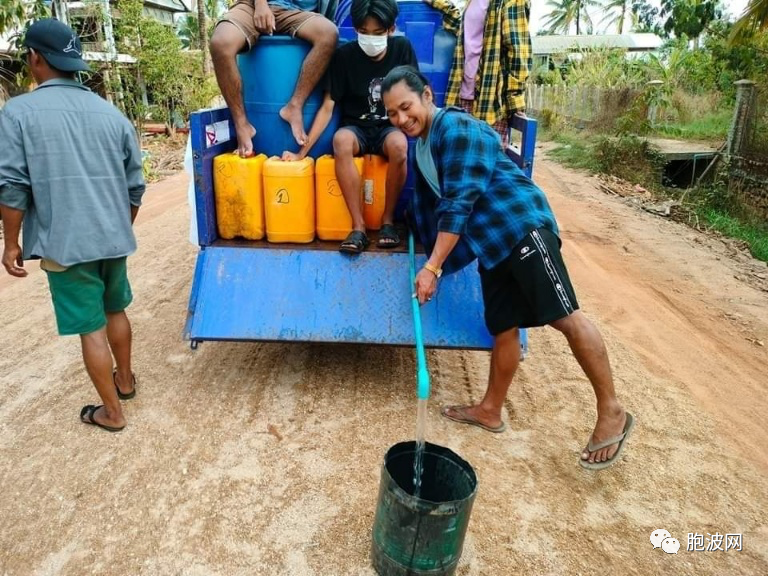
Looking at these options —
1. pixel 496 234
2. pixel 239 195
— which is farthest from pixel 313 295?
pixel 496 234

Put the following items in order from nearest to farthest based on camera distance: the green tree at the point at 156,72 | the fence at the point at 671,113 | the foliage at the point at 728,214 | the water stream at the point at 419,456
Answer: the water stream at the point at 419,456 < the foliage at the point at 728,214 < the fence at the point at 671,113 < the green tree at the point at 156,72

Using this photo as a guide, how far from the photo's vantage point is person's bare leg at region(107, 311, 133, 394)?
117 inches

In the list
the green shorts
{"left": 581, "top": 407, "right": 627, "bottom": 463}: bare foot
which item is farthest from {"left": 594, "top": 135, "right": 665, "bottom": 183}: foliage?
the green shorts

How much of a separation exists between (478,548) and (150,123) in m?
17.6

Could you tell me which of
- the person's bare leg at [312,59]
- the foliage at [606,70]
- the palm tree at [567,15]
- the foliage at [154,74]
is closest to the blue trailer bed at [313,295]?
the person's bare leg at [312,59]

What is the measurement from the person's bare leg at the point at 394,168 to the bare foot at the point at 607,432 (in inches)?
60.3

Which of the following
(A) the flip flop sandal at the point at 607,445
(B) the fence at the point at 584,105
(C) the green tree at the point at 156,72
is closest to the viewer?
(A) the flip flop sandal at the point at 607,445

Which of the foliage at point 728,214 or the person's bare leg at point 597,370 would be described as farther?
the foliage at point 728,214

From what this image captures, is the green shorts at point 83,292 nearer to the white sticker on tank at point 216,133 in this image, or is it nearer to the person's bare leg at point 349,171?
the white sticker on tank at point 216,133

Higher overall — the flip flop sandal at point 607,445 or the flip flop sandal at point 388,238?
the flip flop sandal at point 388,238

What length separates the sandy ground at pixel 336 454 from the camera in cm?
227

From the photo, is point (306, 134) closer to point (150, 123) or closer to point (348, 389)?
point (348, 389)

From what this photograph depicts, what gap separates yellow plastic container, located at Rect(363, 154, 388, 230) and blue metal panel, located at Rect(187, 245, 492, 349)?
358 millimetres

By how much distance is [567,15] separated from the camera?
45.9 meters
